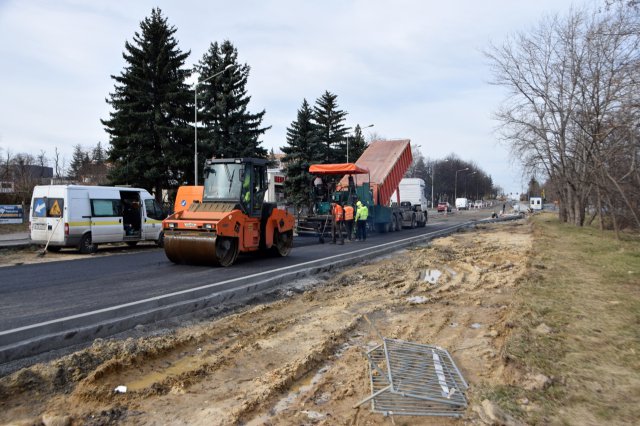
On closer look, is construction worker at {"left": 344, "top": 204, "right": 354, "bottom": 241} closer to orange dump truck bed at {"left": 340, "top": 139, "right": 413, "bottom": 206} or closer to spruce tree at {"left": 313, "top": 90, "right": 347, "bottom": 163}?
orange dump truck bed at {"left": 340, "top": 139, "right": 413, "bottom": 206}

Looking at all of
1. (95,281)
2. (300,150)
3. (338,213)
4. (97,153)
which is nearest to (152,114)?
(300,150)

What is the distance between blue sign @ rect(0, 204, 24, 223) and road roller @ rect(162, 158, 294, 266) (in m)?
18.4

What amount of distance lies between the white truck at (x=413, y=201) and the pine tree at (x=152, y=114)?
14.7m

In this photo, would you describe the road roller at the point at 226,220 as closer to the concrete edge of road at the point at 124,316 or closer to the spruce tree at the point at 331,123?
the concrete edge of road at the point at 124,316

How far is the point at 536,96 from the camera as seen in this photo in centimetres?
2989

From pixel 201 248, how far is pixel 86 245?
6.46 m

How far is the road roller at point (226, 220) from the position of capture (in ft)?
36.5

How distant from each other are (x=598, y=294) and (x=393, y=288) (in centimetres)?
361

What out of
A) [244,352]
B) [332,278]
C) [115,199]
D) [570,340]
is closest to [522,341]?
[570,340]

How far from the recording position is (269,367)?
4949mm

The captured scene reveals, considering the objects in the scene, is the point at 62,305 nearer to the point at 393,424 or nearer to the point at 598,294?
the point at 393,424

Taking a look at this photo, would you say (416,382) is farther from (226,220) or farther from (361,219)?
(361,219)

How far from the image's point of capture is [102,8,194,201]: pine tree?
100.0 ft

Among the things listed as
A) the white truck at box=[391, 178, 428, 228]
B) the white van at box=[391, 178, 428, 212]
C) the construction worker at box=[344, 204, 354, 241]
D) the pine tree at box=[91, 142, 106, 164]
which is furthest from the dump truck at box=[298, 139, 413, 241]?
the pine tree at box=[91, 142, 106, 164]
